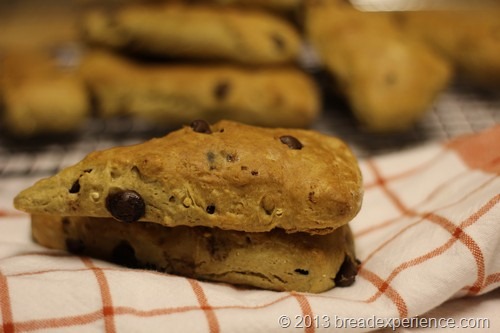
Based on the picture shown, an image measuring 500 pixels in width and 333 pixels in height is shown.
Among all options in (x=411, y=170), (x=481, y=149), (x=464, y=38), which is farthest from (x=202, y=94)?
(x=464, y=38)

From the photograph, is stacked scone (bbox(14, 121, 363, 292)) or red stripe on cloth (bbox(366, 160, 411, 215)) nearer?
stacked scone (bbox(14, 121, 363, 292))

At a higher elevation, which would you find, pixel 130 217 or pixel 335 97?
pixel 130 217

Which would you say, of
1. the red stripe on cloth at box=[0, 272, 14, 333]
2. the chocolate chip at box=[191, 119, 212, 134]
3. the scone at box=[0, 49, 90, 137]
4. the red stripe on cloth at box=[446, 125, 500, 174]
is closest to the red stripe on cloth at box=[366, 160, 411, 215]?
the red stripe on cloth at box=[446, 125, 500, 174]

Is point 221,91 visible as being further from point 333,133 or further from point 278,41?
point 333,133

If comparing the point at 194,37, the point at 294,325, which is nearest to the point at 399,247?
the point at 294,325

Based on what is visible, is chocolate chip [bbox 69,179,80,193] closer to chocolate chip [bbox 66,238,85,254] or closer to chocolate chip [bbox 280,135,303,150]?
chocolate chip [bbox 66,238,85,254]

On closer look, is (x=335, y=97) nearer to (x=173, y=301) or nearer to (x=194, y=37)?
(x=194, y=37)
